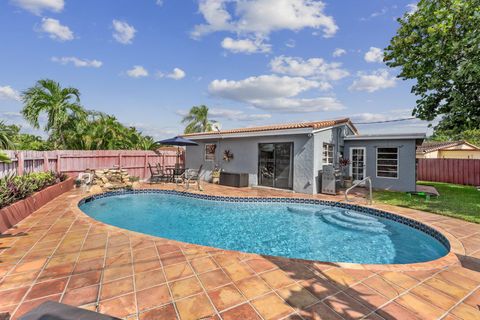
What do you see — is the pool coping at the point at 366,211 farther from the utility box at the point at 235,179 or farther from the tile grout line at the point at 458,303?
the utility box at the point at 235,179

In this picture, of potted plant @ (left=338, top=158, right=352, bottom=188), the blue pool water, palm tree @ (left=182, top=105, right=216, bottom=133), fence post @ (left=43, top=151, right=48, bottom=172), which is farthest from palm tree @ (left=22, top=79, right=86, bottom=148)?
potted plant @ (left=338, top=158, right=352, bottom=188)

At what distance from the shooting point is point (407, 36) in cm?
1091

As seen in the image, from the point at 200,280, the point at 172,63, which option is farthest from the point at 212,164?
the point at 200,280

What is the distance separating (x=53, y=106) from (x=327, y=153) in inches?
604

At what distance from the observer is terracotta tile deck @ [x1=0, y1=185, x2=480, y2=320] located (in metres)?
2.51

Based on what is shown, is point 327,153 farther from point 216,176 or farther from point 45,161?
point 45,161

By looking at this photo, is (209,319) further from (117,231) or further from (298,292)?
(117,231)

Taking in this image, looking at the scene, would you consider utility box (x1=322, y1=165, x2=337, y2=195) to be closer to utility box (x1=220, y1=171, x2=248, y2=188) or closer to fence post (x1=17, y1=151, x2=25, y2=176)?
utility box (x1=220, y1=171, x2=248, y2=188)

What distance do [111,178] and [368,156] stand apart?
46.3ft

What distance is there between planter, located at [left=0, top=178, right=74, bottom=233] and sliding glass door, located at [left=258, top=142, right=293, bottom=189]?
29.1 ft

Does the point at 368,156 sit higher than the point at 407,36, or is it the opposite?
the point at 407,36

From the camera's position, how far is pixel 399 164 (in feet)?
37.1

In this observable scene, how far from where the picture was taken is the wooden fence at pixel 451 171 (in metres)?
14.4

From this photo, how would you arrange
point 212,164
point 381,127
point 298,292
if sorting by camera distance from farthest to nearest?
point 381,127, point 212,164, point 298,292
